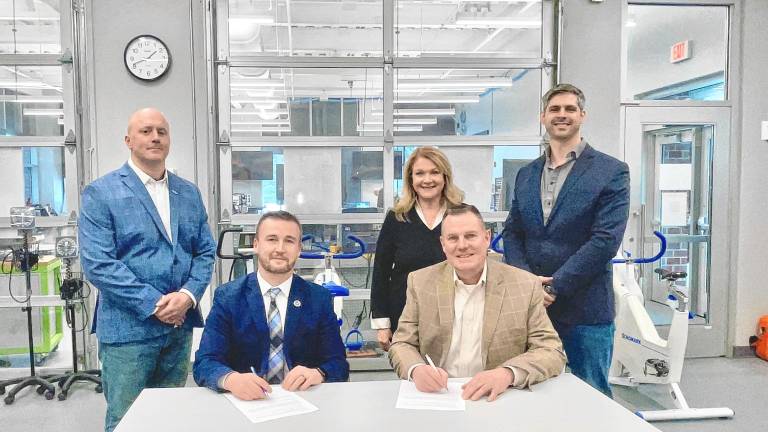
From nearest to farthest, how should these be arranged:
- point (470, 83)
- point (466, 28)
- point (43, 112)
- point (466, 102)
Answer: point (43, 112) → point (466, 102) → point (470, 83) → point (466, 28)

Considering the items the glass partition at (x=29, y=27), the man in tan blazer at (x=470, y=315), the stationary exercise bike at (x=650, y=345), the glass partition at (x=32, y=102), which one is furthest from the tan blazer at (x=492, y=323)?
the glass partition at (x=29, y=27)

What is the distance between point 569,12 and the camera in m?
4.05

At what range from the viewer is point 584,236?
7.13 ft

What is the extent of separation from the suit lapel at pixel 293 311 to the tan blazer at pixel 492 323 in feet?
1.09

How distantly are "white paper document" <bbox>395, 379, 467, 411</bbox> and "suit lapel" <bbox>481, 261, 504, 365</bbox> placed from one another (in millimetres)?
206

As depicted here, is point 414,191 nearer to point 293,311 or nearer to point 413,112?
point 293,311

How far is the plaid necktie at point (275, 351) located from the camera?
6.04ft

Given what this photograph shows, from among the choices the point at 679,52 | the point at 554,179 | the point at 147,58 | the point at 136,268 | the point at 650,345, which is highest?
the point at 679,52

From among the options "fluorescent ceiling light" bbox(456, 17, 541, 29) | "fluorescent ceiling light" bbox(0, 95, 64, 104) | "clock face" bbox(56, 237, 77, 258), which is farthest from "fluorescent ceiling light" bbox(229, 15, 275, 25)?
"clock face" bbox(56, 237, 77, 258)

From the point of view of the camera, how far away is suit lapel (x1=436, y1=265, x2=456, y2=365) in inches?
71.1

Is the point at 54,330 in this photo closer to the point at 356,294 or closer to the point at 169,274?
the point at 356,294

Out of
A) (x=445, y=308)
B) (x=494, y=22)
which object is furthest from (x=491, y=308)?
(x=494, y=22)

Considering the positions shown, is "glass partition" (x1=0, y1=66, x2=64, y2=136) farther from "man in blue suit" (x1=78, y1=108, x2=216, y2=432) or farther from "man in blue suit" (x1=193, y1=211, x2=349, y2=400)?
"man in blue suit" (x1=193, y1=211, x2=349, y2=400)

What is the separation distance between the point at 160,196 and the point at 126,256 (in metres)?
0.27
